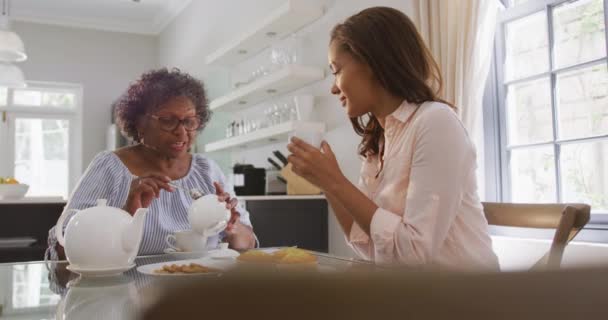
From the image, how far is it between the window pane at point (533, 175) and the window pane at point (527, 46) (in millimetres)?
355

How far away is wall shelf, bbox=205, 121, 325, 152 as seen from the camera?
133 inches

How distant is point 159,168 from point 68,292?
0.97 metres

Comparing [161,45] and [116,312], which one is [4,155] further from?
[116,312]

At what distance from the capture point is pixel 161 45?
23.0 ft

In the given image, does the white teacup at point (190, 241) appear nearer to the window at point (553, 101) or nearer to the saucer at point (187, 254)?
the saucer at point (187, 254)

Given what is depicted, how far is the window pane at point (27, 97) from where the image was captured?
653 centimetres

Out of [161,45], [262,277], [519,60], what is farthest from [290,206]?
[161,45]

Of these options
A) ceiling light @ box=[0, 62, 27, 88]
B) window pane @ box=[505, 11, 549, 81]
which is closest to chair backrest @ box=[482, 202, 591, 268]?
window pane @ box=[505, 11, 549, 81]

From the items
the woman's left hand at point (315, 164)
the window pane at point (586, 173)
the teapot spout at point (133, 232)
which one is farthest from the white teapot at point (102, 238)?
the window pane at point (586, 173)

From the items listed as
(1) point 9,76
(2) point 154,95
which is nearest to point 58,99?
(1) point 9,76

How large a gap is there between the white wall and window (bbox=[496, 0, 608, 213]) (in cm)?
548

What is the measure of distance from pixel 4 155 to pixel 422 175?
6463 millimetres

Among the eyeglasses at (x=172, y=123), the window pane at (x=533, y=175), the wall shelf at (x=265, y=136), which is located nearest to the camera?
the eyeglasses at (x=172, y=123)

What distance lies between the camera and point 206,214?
4.51 ft
